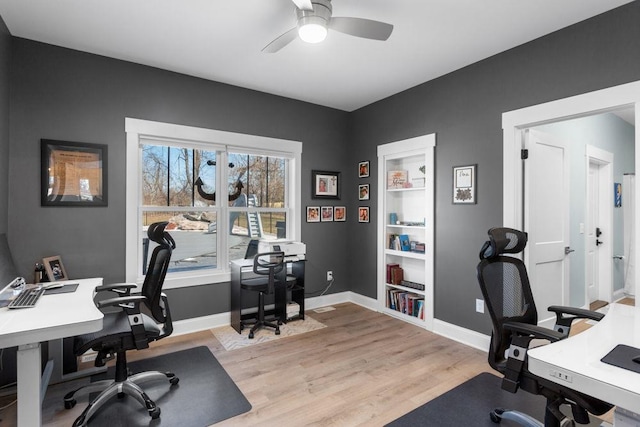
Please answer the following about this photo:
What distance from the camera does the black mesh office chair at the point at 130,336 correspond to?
6.64 feet

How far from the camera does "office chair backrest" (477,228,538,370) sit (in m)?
1.84

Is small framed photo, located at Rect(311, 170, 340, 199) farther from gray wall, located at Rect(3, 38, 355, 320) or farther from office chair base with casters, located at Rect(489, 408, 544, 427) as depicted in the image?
office chair base with casters, located at Rect(489, 408, 544, 427)

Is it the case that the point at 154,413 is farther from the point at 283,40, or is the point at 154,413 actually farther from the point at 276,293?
the point at 283,40

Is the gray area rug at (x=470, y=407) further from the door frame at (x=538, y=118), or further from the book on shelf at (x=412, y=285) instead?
the book on shelf at (x=412, y=285)

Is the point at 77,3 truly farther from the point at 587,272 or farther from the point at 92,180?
the point at 587,272

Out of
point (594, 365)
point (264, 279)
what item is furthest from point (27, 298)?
point (594, 365)

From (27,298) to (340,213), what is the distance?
11.4ft

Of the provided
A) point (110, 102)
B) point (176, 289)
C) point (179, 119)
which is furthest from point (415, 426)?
point (110, 102)

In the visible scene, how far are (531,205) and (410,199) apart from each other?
1.44 meters

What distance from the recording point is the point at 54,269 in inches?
109

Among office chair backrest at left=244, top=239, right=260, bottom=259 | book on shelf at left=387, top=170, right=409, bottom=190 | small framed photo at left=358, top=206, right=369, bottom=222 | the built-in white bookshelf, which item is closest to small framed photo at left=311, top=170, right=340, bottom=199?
small framed photo at left=358, top=206, right=369, bottom=222

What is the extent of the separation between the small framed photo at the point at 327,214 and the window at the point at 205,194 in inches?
16.8

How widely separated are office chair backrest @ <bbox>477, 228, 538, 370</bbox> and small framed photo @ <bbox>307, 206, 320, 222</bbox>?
271 centimetres

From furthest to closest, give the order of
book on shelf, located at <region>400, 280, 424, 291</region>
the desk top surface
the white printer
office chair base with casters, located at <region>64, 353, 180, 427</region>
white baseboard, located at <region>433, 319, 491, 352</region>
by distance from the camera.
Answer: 1. book on shelf, located at <region>400, 280, 424, 291</region>
2. the white printer
3. white baseboard, located at <region>433, 319, 491, 352</region>
4. office chair base with casters, located at <region>64, 353, 180, 427</region>
5. the desk top surface
